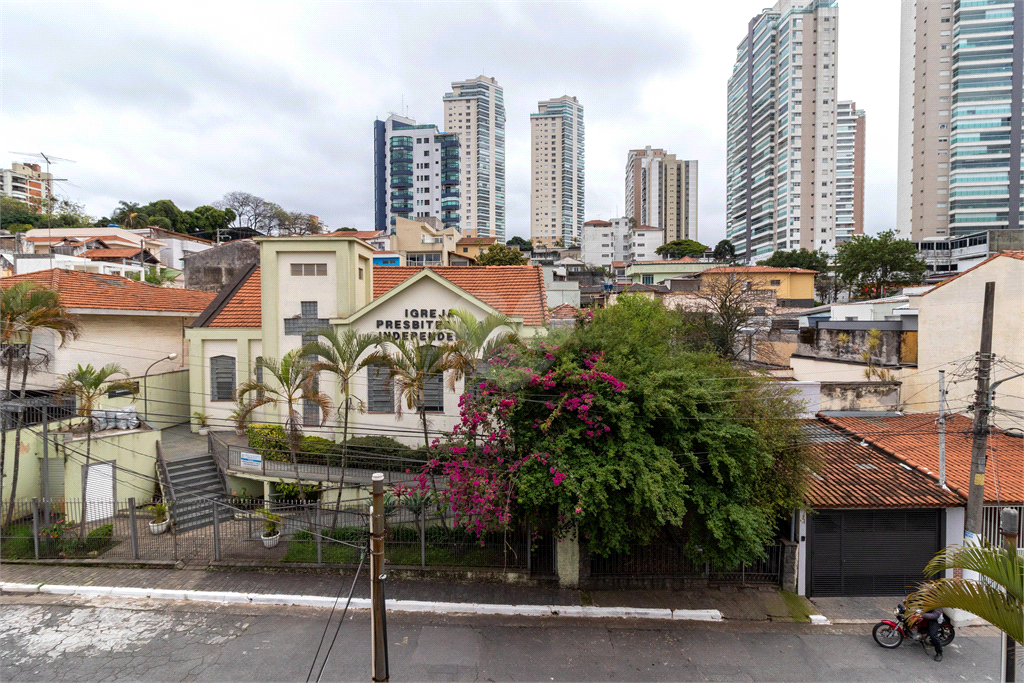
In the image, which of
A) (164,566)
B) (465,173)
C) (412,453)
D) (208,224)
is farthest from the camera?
(465,173)

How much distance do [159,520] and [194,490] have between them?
1382 millimetres

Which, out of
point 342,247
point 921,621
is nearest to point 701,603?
point 921,621

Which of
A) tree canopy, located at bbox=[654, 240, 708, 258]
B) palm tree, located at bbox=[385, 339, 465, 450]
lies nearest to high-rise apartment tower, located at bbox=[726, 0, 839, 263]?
tree canopy, located at bbox=[654, 240, 708, 258]

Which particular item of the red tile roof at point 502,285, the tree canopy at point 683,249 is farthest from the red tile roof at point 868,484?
the tree canopy at point 683,249

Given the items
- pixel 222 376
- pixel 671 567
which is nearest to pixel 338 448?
pixel 222 376

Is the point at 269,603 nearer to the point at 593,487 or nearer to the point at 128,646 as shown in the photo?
the point at 128,646

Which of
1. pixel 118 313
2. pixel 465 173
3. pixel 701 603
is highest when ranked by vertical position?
pixel 465 173

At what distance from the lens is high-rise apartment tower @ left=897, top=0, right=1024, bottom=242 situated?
69250mm

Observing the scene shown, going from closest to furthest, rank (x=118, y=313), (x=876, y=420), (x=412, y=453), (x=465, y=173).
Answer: (x=412, y=453) < (x=876, y=420) < (x=118, y=313) < (x=465, y=173)

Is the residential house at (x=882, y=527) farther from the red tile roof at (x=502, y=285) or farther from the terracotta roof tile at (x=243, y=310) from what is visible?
the terracotta roof tile at (x=243, y=310)

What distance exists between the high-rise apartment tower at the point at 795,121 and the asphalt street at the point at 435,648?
7984 cm

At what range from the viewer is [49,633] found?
10305 millimetres

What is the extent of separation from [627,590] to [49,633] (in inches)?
471

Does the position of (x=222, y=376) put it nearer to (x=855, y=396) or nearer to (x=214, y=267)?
(x=214, y=267)
